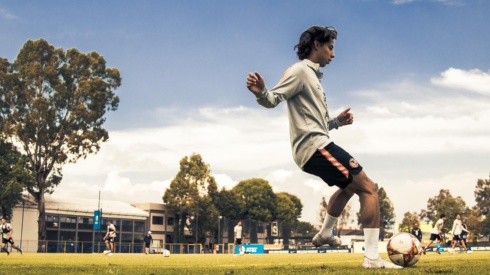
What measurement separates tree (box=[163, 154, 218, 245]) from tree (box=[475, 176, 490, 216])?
66066 mm

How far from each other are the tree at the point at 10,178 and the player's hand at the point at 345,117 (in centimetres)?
Answer: 5233

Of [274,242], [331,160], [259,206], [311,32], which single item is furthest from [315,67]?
[259,206]

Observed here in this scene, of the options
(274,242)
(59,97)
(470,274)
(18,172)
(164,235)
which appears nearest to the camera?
(470,274)

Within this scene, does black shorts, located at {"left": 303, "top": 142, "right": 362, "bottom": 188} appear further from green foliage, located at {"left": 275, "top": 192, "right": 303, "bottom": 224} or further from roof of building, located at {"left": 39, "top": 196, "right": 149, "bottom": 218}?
green foliage, located at {"left": 275, "top": 192, "right": 303, "bottom": 224}

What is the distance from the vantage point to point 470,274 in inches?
258

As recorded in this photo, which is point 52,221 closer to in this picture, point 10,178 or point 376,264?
point 10,178

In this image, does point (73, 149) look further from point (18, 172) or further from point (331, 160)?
point (331, 160)

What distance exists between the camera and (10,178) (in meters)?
56.4

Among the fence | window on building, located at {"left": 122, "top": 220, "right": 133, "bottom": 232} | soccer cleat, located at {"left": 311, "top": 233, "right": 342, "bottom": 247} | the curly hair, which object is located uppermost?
window on building, located at {"left": 122, "top": 220, "right": 133, "bottom": 232}

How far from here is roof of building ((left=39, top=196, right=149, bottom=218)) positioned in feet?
246

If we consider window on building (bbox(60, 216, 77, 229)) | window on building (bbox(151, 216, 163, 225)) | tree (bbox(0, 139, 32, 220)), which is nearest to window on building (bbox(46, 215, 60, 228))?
window on building (bbox(60, 216, 77, 229))

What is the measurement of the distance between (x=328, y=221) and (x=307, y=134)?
1.54 meters

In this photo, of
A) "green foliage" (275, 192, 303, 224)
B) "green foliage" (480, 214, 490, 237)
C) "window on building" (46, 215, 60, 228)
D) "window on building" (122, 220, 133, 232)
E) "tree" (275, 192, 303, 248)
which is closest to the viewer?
"window on building" (46, 215, 60, 228)

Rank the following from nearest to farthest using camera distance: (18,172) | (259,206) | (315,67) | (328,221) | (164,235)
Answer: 1. (315,67)
2. (328,221)
3. (18,172)
4. (164,235)
5. (259,206)
